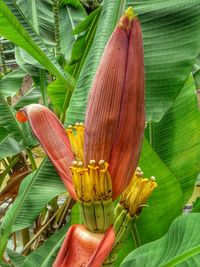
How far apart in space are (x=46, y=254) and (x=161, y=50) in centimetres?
45

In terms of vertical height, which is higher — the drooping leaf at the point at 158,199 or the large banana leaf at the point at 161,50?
the large banana leaf at the point at 161,50

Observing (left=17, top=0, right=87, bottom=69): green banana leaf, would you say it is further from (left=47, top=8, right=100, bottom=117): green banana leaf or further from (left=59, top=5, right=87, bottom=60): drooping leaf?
(left=47, top=8, right=100, bottom=117): green banana leaf

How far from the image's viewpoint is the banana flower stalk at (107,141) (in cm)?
48

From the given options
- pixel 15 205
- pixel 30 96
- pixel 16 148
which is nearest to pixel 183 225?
pixel 15 205

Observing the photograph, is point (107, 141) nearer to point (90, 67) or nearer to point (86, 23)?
point (90, 67)

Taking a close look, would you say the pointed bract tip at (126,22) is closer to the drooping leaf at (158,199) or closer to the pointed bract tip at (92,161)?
the pointed bract tip at (92,161)

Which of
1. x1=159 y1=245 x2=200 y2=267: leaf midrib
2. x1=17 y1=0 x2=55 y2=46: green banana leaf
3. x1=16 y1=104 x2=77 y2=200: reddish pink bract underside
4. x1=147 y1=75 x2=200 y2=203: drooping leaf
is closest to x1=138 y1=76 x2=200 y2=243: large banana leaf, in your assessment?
x1=147 y1=75 x2=200 y2=203: drooping leaf

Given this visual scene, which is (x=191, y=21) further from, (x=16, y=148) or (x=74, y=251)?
(x=16, y=148)

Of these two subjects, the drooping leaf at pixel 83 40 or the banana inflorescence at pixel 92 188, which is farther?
the drooping leaf at pixel 83 40

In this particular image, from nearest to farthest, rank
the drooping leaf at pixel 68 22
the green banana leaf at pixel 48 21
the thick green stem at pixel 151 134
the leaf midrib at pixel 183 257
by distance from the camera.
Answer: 1. the leaf midrib at pixel 183 257
2. the thick green stem at pixel 151 134
3. the green banana leaf at pixel 48 21
4. the drooping leaf at pixel 68 22

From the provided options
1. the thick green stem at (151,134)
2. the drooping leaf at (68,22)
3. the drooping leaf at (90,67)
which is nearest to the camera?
the drooping leaf at (90,67)

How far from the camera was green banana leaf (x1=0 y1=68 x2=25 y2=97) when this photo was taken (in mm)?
1386

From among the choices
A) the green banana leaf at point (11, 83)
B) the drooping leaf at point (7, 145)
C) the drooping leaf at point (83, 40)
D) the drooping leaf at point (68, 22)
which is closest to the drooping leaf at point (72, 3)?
the drooping leaf at point (68, 22)

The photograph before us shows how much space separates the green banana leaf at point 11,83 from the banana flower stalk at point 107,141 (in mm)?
904
